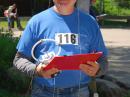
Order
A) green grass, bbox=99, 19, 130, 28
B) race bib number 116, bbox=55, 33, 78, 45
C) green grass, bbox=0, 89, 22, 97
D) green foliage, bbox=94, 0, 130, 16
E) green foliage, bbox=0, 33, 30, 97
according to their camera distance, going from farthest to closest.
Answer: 1. green foliage, bbox=94, 0, 130, 16
2. green grass, bbox=99, 19, 130, 28
3. green foliage, bbox=0, 33, 30, 97
4. green grass, bbox=0, 89, 22, 97
5. race bib number 116, bbox=55, 33, 78, 45

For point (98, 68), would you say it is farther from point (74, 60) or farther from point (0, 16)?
point (0, 16)

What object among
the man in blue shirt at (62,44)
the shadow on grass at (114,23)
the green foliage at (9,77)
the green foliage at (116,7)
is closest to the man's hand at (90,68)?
the man in blue shirt at (62,44)

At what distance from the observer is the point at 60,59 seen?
3.30m

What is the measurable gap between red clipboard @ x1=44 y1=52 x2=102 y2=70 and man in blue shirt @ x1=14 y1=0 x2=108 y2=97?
17 cm

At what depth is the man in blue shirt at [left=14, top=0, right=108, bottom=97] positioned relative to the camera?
3.60 metres

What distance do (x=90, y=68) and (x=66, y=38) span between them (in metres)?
0.29

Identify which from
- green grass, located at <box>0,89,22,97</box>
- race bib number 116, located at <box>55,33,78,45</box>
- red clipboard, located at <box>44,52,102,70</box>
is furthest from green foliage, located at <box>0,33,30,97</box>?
red clipboard, located at <box>44,52,102,70</box>

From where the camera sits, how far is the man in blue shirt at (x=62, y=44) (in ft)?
11.8

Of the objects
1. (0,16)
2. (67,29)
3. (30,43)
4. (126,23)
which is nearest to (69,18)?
(67,29)

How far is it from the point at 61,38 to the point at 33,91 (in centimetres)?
45

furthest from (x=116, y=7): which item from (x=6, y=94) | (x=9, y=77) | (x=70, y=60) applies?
(x=70, y=60)

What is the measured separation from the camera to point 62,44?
3605 mm

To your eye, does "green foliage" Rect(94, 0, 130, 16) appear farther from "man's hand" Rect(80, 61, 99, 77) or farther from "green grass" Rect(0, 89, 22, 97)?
"man's hand" Rect(80, 61, 99, 77)

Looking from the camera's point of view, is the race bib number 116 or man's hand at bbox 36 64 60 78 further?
the race bib number 116
